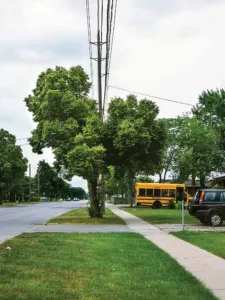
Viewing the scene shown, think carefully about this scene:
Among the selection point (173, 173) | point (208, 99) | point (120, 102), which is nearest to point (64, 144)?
point (120, 102)

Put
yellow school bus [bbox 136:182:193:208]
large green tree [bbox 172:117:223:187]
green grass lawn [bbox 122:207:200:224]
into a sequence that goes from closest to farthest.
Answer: green grass lawn [bbox 122:207:200:224]
yellow school bus [bbox 136:182:193:208]
large green tree [bbox 172:117:223:187]

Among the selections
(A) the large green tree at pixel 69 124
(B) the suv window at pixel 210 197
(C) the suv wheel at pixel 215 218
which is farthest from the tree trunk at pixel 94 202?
(C) the suv wheel at pixel 215 218

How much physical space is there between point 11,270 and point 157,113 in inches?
828

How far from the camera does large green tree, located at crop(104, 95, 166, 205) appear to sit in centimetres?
2816

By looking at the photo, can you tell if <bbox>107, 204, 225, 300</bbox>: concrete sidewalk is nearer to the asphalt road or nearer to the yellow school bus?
the asphalt road

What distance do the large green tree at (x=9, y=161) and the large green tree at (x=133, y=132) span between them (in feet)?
155

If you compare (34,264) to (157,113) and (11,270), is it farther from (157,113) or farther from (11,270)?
(157,113)

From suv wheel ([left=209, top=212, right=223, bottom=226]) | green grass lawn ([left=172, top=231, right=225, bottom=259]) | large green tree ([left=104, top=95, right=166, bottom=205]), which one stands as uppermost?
large green tree ([left=104, top=95, right=166, bottom=205])

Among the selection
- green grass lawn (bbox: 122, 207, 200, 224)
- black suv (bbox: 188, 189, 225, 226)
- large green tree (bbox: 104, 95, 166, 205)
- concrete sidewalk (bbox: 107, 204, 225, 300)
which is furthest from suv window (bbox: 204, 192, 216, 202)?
concrete sidewalk (bbox: 107, 204, 225, 300)

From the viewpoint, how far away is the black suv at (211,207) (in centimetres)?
2444

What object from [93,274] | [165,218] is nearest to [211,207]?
[165,218]

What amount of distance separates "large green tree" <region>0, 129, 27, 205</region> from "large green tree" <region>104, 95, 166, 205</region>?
4716 centimetres

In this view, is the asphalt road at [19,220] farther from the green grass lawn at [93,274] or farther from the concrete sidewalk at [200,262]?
the concrete sidewalk at [200,262]

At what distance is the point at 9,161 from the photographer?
76.3 meters
